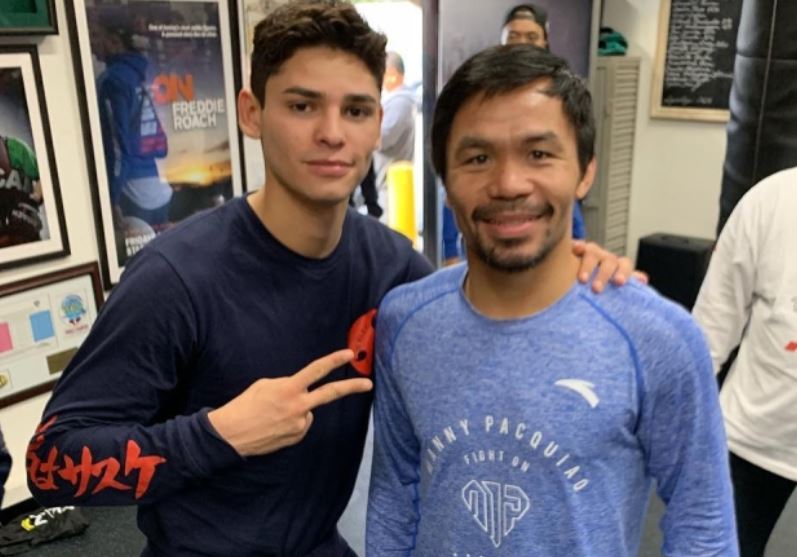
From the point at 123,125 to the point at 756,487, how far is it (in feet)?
7.81

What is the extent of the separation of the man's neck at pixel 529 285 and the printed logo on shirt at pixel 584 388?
116 mm

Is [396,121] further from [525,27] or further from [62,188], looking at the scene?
[62,188]

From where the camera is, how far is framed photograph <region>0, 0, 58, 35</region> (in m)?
2.31

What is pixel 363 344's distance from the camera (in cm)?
126

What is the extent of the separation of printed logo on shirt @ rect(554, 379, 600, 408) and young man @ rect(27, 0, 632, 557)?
30cm

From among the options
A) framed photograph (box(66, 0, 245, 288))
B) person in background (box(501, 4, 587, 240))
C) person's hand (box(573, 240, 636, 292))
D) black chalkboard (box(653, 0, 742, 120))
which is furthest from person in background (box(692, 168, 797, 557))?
black chalkboard (box(653, 0, 742, 120))

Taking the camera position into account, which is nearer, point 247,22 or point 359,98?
point 359,98

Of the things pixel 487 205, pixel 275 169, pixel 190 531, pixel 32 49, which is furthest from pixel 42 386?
pixel 487 205

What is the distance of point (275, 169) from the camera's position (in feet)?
3.99

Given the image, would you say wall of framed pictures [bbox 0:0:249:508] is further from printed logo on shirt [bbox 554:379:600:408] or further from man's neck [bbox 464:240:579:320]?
printed logo on shirt [bbox 554:379:600:408]

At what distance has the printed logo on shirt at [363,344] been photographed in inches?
49.5

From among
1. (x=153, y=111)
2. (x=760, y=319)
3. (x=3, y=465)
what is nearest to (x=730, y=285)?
(x=760, y=319)

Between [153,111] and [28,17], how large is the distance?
1.85 feet

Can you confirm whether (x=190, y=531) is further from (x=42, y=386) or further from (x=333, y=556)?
(x=42, y=386)
